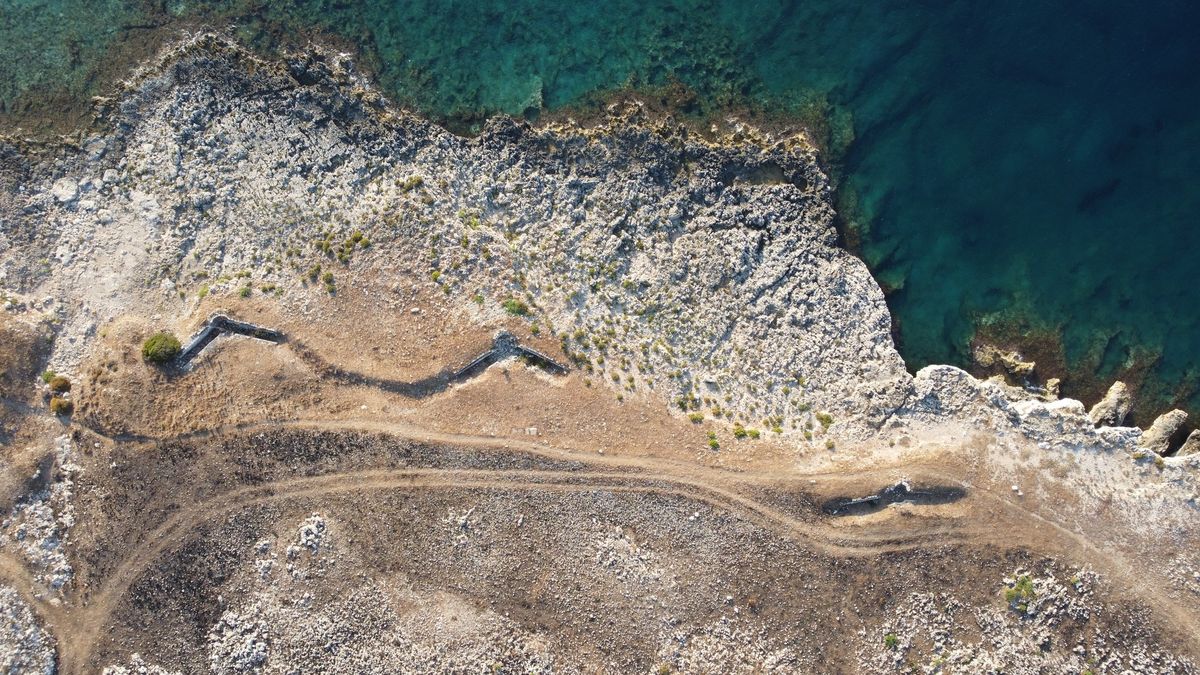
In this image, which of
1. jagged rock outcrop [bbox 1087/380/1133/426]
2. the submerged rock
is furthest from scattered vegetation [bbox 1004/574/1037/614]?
the submerged rock

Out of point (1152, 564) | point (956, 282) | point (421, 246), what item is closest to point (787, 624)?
point (1152, 564)

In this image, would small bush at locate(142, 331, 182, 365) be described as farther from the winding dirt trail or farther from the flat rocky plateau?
the winding dirt trail

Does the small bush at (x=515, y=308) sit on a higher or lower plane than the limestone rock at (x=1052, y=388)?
higher

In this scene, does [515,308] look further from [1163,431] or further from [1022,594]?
[1163,431]

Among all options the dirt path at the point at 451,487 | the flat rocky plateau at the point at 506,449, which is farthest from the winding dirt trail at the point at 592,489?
the flat rocky plateau at the point at 506,449

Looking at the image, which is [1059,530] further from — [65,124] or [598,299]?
[65,124]

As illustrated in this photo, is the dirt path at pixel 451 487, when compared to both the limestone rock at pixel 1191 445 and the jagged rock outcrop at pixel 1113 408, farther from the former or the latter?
the limestone rock at pixel 1191 445
